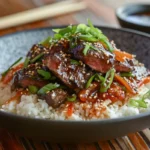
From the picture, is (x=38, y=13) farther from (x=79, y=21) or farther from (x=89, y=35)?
(x=89, y=35)

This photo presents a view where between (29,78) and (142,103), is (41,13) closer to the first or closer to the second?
A: (29,78)

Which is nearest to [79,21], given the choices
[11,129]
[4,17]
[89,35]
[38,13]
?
[38,13]

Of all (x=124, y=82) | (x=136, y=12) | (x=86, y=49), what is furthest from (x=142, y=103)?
(x=136, y=12)

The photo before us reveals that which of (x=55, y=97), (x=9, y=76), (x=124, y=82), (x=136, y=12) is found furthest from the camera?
(x=136, y=12)

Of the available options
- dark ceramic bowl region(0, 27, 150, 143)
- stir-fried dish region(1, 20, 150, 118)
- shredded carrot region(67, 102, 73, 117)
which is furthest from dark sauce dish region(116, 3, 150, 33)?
dark ceramic bowl region(0, 27, 150, 143)

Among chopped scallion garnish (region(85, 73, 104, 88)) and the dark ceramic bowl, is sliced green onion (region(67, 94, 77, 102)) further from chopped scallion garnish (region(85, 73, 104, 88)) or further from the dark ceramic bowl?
the dark ceramic bowl

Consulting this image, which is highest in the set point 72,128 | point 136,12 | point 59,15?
point 59,15

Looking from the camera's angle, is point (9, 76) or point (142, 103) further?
point (9, 76)
